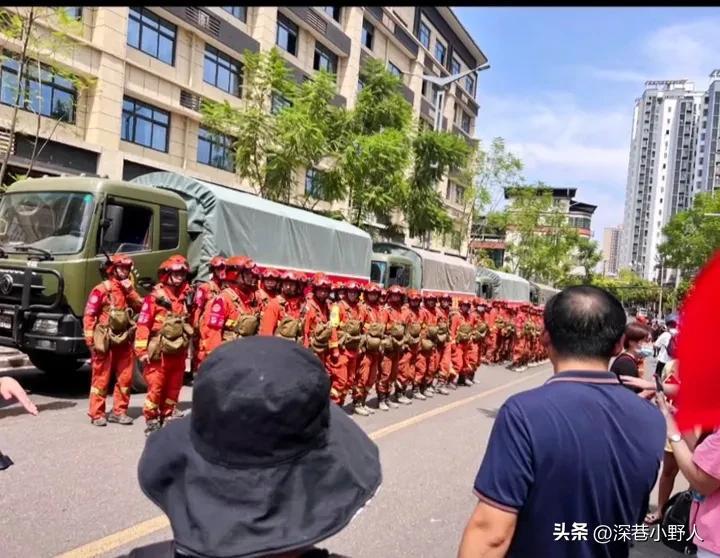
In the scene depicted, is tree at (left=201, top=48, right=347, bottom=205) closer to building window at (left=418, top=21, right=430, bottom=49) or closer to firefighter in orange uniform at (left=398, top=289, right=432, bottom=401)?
firefighter in orange uniform at (left=398, top=289, right=432, bottom=401)

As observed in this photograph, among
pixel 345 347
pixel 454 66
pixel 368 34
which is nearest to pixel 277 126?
pixel 345 347

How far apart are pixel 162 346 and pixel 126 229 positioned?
7.93 feet

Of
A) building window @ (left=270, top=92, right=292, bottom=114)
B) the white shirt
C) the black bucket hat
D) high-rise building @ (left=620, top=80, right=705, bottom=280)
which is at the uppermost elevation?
high-rise building @ (left=620, top=80, right=705, bottom=280)

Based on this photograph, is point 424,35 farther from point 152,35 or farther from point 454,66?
point 152,35

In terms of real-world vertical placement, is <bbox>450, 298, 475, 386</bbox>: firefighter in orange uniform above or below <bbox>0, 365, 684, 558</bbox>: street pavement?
above

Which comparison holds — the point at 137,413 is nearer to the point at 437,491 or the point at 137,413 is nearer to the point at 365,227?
the point at 437,491

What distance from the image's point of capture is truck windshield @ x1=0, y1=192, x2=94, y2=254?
299 inches

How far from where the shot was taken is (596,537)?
1.97 metres

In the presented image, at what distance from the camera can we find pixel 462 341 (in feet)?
37.6

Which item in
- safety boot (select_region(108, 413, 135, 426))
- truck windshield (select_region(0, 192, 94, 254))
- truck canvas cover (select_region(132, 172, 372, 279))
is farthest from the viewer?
truck canvas cover (select_region(132, 172, 372, 279))

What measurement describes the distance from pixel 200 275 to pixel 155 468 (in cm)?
817

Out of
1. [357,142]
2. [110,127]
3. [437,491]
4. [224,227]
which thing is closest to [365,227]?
[357,142]

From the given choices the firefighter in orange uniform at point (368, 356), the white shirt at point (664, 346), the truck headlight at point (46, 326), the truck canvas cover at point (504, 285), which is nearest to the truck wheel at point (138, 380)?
the truck headlight at point (46, 326)

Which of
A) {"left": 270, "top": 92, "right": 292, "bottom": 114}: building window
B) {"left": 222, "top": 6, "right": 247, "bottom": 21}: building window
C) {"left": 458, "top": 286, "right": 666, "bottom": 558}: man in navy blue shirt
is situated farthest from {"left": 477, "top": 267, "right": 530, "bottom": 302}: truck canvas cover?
{"left": 458, "top": 286, "right": 666, "bottom": 558}: man in navy blue shirt
